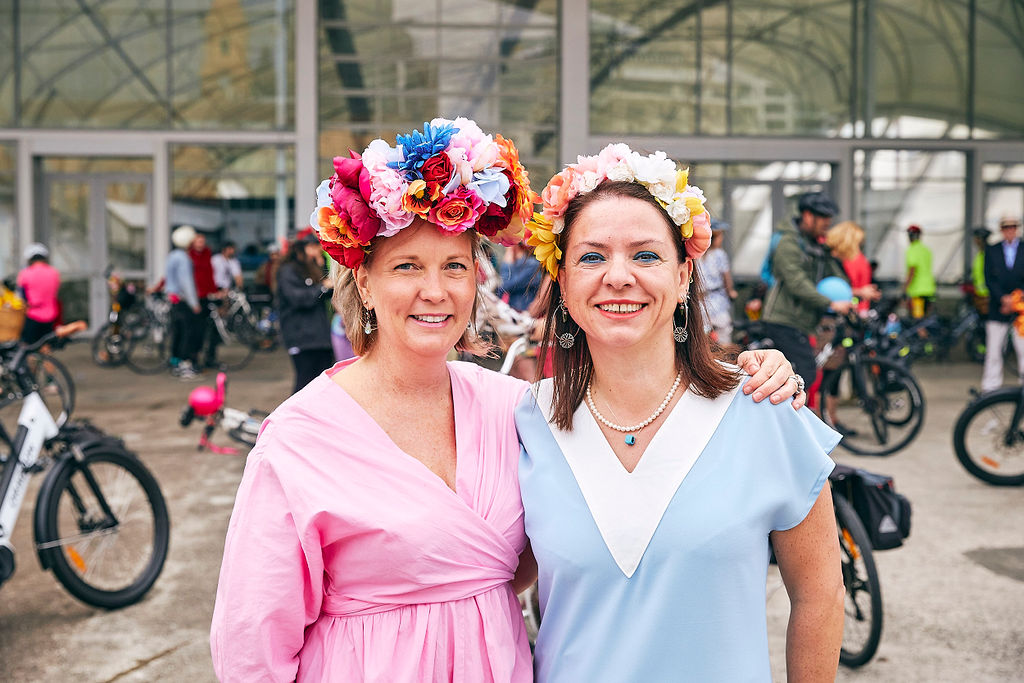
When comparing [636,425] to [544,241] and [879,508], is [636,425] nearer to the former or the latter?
[544,241]

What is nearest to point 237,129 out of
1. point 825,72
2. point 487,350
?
point 825,72

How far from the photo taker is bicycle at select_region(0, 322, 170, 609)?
158 inches

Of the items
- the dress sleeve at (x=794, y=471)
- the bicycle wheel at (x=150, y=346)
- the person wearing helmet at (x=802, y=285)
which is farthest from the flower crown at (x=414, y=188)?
the bicycle wheel at (x=150, y=346)

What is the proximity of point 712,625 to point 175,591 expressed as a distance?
11.6 feet

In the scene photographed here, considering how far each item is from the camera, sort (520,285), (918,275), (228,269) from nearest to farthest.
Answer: (520,285) < (918,275) < (228,269)

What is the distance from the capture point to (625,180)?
1762 mm

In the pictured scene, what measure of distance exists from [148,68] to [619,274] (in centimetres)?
1675

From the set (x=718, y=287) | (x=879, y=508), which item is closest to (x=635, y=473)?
(x=879, y=508)

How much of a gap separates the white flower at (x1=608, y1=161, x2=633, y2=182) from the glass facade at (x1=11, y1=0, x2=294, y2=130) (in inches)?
612

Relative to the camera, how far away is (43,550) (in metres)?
3.91

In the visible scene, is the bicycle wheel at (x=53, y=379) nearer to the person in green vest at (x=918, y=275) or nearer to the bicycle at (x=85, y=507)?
the bicycle at (x=85, y=507)

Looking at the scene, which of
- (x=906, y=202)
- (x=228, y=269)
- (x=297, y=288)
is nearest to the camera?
(x=297, y=288)

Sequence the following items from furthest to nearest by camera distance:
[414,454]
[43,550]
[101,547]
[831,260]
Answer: [831,260] < [101,547] < [43,550] < [414,454]

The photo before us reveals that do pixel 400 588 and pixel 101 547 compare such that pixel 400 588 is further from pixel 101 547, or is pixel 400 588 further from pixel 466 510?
pixel 101 547
